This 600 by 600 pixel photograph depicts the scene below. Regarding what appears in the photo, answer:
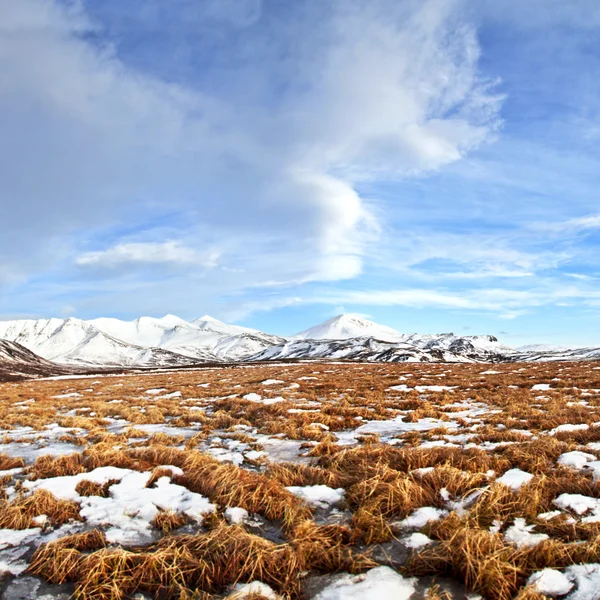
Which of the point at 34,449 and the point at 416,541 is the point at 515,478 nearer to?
the point at 416,541

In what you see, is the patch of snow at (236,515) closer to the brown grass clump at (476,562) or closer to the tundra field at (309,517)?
the tundra field at (309,517)

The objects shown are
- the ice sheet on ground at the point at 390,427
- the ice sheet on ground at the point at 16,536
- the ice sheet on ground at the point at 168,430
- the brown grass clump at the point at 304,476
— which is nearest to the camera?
the ice sheet on ground at the point at 16,536

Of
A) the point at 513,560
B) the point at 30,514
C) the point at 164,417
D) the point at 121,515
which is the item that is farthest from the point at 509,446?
the point at 164,417

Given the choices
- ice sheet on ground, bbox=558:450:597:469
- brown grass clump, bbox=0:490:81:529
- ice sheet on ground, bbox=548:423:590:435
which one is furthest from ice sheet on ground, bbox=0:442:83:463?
ice sheet on ground, bbox=548:423:590:435

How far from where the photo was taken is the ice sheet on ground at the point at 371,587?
→ 364cm

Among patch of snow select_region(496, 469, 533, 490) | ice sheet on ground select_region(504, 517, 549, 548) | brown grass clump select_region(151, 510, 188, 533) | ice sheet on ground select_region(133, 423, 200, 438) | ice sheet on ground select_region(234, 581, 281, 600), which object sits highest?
patch of snow select_region(496, 469, 533, 490)

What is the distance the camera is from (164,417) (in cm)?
1455

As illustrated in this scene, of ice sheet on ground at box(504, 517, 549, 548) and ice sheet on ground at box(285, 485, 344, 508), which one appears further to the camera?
ice sheet on ground at box(285, 485, 344, 508)

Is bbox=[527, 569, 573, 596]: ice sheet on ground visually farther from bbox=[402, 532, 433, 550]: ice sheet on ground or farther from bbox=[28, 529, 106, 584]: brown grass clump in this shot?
bbox=[28, 529, 106, 584]: brown grass clump

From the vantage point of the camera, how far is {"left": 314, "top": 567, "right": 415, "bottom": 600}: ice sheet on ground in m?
3.64

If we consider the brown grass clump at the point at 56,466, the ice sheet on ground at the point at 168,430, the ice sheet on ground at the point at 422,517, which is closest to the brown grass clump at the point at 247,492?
the ice sheet on ground at the point at 422,517

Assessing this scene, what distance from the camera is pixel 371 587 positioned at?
3740 millimetres

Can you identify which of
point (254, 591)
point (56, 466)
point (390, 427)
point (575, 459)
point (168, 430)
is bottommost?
point (168, 430)

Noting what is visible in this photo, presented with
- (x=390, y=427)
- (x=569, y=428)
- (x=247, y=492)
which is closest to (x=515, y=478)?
(x=247, y=492)
